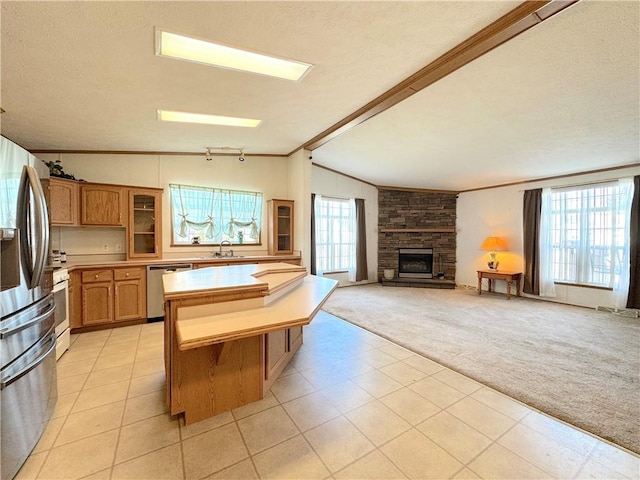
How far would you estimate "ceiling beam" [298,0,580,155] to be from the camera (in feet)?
5.92

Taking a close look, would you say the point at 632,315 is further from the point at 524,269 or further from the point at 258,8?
the point at 258,8

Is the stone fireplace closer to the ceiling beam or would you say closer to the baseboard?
the baseboard

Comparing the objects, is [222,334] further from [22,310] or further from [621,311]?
[621,311]

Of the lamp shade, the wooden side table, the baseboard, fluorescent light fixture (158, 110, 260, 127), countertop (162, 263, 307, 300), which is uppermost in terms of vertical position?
fluorescent light fixture (158, 110, 260, 127)

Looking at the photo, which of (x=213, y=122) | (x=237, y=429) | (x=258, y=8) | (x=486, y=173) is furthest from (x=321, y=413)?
(x=486, y=173)

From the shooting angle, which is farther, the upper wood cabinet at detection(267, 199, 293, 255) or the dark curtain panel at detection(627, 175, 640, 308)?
the upper wood cabinet at detection(267, 199, 293, 255)

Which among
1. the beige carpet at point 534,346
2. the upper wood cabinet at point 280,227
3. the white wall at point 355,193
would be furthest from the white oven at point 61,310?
the white wall at point 355,193

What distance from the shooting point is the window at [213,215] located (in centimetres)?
480

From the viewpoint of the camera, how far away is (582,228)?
5.32 meters

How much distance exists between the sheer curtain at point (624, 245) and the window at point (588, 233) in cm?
1

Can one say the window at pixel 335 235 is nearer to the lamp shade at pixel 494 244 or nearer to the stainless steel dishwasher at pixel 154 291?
the lamp shade at pixel 494 244

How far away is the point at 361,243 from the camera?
7191 mm

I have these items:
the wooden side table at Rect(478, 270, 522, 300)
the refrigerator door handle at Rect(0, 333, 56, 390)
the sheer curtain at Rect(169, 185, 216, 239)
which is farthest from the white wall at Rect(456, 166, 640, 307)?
the refrigerator door handle at Rect(0, 333, 56, 390)

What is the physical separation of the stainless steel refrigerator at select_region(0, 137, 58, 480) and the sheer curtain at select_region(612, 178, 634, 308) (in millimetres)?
7488
